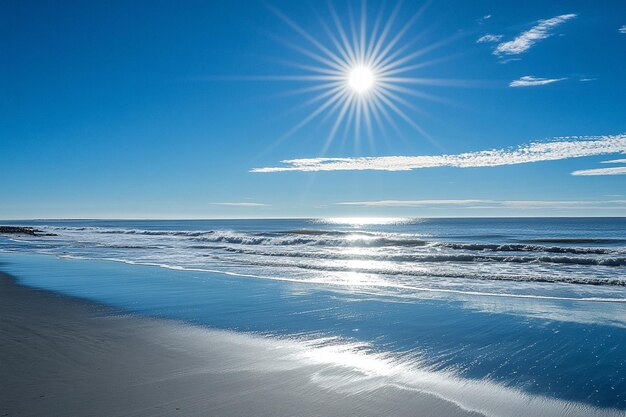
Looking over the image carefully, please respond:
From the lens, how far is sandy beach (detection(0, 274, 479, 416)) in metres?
4.91

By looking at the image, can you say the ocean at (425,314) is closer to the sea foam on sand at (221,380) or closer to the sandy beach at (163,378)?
the sea foam on sand at (221,380)

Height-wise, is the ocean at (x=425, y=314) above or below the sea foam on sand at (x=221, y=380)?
above

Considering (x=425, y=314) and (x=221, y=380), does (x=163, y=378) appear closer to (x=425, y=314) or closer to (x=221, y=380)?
(x=221, y=380)

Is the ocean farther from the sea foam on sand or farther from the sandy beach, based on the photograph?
the sandy beach

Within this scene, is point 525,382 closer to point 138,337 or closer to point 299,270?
point 138,337

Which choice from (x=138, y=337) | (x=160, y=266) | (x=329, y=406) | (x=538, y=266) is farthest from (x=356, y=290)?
(x=538, y=266)

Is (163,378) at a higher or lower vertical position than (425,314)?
lower

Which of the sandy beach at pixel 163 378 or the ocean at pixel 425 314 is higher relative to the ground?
the ocean at pixel 425 314

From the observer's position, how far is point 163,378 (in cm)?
584

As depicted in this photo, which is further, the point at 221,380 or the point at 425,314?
the point at 425,314

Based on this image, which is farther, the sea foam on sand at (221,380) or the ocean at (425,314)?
the ocean at (425,314)

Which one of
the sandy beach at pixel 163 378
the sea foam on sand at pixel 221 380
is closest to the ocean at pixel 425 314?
the sea foam on sand at pixel 221 380

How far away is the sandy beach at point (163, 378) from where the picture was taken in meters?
4.91

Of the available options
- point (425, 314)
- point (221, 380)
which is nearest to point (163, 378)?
point (221, 380)
